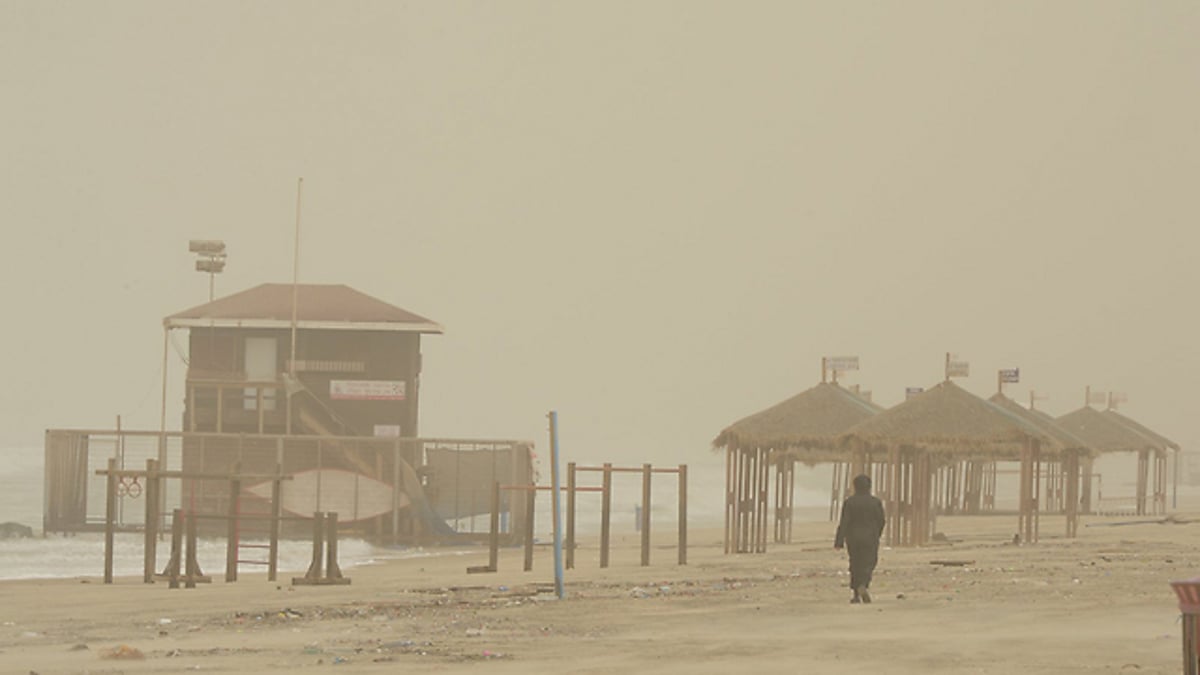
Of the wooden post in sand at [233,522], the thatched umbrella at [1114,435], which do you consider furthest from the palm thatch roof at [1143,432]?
the wooden post in sand at [233,522]

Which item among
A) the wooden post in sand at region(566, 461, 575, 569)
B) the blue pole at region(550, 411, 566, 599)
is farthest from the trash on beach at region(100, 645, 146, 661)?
the wooden post in sand at region(566, 461, 575, 569)

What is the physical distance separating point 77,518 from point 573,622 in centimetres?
2737

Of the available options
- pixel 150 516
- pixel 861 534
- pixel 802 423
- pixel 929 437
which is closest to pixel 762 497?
pixel 802 423

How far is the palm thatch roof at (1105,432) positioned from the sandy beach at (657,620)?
24894 mm

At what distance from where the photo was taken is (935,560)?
2602 centimetres

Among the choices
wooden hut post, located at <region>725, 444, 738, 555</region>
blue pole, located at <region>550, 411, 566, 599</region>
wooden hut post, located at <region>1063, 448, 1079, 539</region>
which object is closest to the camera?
blue pole, located at <region>550, 411, 566, 599</region>

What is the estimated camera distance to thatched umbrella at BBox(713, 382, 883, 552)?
32.6m

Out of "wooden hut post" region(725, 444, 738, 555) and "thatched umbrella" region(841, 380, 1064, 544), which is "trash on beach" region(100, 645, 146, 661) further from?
"thatched umbrella" region(841, 380, 1064, 544)

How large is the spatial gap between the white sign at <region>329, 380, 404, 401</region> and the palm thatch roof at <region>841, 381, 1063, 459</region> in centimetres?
1620

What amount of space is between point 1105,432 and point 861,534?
37117 mm

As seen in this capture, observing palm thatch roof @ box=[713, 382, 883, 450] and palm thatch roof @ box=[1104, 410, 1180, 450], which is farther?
palm thatch roof @ box=[1104, 410, 1180, 450]

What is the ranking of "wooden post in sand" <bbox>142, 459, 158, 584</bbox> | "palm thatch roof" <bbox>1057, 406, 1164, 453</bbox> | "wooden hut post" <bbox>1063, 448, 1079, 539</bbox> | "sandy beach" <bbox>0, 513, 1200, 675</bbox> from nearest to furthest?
"sandy beach" <bbox>0, 513, 1200, 675</bbox> → "wooden post in sand" <bbox>142, 459, 158, 584</bbox> → "wooden hut post" <bbox>1063, 448, 1079, 539</bbox> → "palm thatch roof" <bbox>1057, 406, 1164, 453</bbox>

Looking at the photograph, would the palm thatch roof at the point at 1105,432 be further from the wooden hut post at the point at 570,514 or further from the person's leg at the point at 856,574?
the person's leg at the point at 856,574

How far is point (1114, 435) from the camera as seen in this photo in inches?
2122
